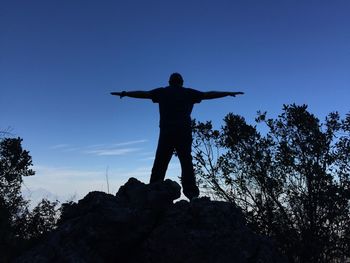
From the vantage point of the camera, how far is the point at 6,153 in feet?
77.0

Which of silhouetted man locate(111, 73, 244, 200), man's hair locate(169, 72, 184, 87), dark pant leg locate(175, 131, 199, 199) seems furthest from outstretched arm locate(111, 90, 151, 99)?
dark pant leg locate(175, 131, 199, 199)

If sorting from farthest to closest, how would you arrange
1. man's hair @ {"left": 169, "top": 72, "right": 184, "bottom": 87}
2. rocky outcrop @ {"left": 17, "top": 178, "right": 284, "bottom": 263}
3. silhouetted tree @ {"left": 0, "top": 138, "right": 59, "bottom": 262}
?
1. silhouetted tree @ {"left": 0, "top": 138, "right": 59, "bottom": 262}
2. man's hair @ {"left": 169, "top": 72, "right": 184, "bottom": 87}
3. rocky outcrop @ {"left": 17, "top": 178, "right": 284, "bottom": 263}

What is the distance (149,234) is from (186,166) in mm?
1798

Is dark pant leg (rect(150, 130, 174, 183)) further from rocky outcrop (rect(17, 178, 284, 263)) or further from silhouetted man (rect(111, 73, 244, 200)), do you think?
rocky outcrop (rect(17, 178, 284, 263))

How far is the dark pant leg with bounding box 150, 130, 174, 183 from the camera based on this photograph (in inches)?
319

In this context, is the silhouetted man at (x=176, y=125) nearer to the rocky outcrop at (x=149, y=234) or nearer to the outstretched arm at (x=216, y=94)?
the outstretched arm at (x=216, y=94)

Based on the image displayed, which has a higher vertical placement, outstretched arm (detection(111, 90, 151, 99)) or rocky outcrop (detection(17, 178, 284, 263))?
outstretched arm (detection(111, 90, 151, 99))

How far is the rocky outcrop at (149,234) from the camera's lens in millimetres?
6262

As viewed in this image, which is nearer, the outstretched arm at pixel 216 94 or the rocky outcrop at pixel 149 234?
the rocky outcrop at pixel 149 234

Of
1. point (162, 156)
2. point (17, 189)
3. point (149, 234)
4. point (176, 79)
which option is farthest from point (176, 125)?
point (17, 189)

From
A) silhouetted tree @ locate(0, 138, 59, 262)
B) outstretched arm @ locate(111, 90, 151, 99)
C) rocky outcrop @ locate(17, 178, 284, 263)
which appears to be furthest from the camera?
silhouetted tree @ locate(0, 138, 59, 262)

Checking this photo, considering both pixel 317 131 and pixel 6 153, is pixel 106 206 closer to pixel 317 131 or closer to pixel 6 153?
pixel 317 131

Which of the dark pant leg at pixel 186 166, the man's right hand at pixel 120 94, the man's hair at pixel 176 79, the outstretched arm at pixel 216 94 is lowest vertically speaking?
the dark pant leg at pixel 186 166

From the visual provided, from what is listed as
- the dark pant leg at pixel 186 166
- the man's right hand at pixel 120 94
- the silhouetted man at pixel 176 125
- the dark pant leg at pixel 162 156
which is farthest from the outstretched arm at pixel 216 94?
the man's right hand at pixel 120 94
